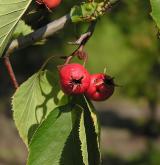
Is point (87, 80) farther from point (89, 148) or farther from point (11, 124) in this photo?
point (11, 124)

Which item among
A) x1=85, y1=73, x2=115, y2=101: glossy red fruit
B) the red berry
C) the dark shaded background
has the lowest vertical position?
the dark shaded background

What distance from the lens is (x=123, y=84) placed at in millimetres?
8273

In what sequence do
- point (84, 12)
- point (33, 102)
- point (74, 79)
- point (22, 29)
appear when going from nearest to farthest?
point (74, 79) < point (84, 12) < point (33, 102) < point (22, 29)

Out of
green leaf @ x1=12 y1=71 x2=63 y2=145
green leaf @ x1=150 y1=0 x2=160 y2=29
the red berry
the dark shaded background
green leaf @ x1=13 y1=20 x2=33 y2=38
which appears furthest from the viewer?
the dark shaded background

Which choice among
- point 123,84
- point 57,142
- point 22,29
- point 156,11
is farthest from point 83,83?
point 123,84

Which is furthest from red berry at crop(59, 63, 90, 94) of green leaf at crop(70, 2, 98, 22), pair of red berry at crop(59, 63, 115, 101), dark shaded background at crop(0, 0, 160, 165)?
dark shaded background at crop(0, 0, 160, 165)

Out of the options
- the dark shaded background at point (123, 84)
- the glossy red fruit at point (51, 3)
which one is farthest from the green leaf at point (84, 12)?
the dark shaded background at point (123, 84)

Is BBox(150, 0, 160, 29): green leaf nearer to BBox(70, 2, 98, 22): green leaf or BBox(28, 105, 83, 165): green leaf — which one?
BBox(70, 2, 98, 22): green leaf

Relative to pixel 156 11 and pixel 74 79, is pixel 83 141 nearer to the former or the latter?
pixel 74 79

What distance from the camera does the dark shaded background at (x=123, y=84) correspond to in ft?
23.4

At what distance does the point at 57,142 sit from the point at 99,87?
0.18 metres

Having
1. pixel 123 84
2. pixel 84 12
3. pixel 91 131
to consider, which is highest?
pixel 84 12

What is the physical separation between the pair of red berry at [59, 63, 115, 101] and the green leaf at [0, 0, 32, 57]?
16 cm

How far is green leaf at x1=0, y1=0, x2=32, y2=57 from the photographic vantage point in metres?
1.39
